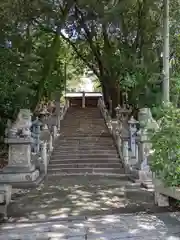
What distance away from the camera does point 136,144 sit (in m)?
12.1

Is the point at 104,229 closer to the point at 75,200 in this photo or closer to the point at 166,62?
the point at 75,200

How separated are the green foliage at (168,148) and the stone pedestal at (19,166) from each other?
4.52m

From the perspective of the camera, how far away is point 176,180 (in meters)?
5.62

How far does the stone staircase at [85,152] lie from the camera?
11.9m

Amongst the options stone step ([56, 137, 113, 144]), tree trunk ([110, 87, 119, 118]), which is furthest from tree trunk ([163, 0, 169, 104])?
tree trunk ([110, 87, 119, 118])

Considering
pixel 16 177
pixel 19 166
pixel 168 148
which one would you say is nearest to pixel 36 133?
pixel 19 166

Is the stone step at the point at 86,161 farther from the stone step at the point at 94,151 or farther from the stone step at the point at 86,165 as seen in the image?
the stone step at the point at 94,151

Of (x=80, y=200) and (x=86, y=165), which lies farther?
(x=86, y=165)

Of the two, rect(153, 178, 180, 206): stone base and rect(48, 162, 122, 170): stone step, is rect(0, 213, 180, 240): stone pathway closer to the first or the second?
rect(153, 178, 180, 206): stone base

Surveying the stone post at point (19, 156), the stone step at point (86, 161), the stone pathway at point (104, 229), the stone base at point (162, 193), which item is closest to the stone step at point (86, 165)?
the stone step at point (86, 161)

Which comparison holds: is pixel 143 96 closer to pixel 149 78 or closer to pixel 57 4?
pixel 149 78

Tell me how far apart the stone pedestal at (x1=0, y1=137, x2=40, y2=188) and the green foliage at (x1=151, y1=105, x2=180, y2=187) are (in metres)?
4.52

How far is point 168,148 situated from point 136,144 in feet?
20.8

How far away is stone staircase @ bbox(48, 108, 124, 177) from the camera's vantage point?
11.9 meters
